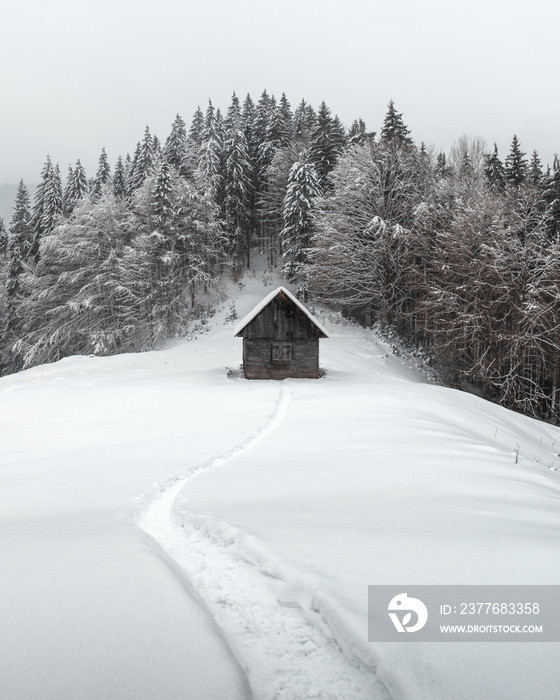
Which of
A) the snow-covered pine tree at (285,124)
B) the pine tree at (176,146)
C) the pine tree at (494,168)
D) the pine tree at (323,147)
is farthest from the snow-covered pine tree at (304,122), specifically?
the pine tree at (494,168)

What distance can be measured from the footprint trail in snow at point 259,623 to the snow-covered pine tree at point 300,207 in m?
32.4

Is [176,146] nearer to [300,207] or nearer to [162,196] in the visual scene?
[162,196]

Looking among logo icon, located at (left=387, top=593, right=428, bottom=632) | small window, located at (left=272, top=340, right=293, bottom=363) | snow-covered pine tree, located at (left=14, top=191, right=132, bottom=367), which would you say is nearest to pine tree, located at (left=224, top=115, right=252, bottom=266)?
snow-covered pine tree, located at (left=14, top=191, right=132, bottom=367)

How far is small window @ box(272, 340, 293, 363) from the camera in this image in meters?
21.0

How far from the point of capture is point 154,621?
2678 mm

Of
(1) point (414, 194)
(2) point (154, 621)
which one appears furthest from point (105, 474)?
(1) point (414, 194)

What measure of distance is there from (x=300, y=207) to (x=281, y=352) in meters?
19.3

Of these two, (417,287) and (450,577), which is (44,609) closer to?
(450,577)

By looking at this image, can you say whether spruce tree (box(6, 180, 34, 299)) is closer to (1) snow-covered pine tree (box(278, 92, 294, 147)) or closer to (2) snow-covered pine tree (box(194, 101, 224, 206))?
(2) snow-covered pine tree (box(194, 101, 224, 206))

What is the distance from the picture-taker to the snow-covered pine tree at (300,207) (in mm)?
36062

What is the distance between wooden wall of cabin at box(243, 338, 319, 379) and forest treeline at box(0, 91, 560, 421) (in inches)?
313

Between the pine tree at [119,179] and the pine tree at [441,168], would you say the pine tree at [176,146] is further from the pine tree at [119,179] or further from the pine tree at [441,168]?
the pine tree at [441,168]

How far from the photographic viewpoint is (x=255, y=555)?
367cm

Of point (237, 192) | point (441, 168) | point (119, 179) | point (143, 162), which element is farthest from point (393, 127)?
point (119, 179)
